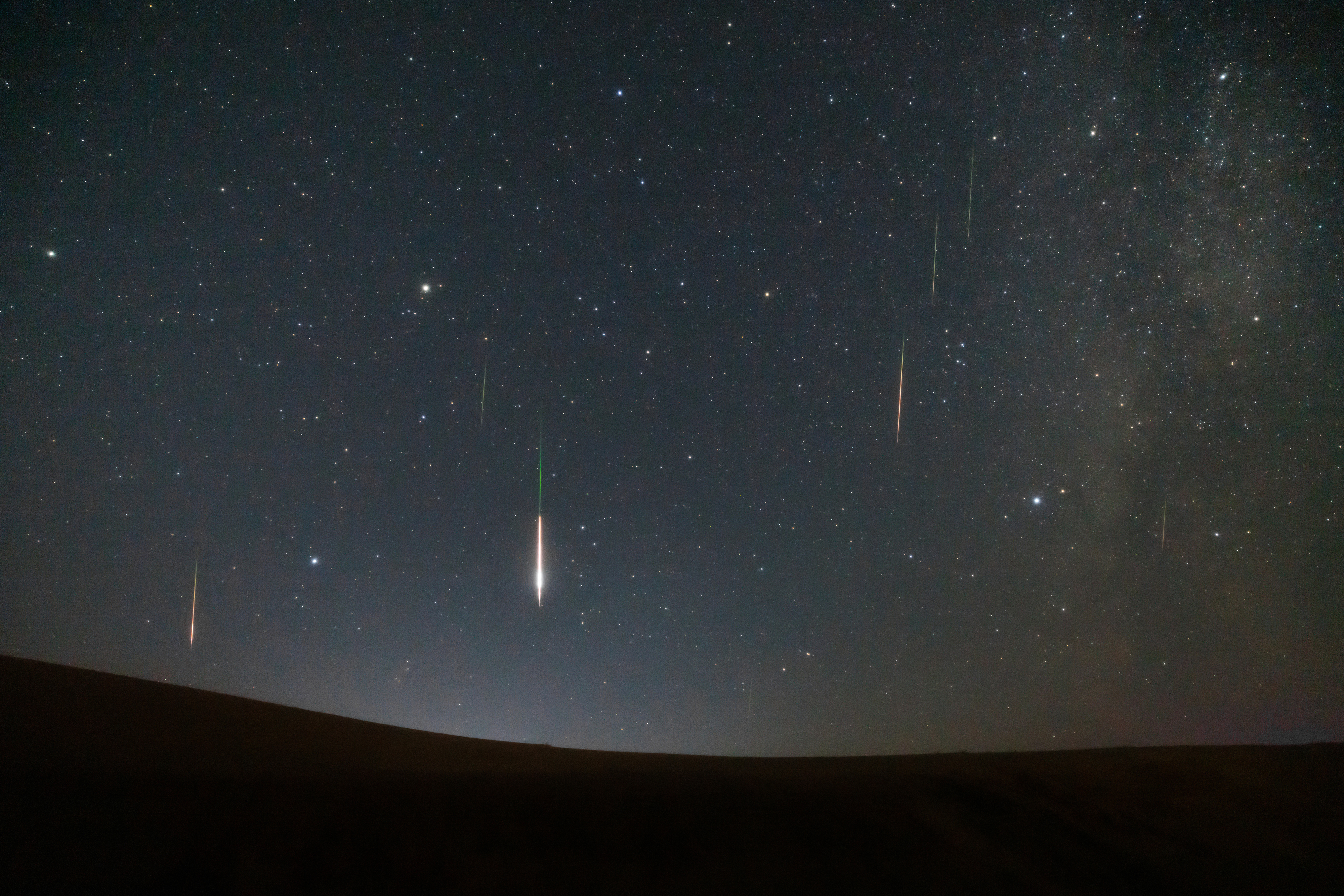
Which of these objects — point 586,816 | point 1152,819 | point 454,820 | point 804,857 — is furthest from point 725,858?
point 1152,819

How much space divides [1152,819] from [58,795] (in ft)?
29.9

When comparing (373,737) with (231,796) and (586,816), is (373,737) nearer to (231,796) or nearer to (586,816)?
(231,796)

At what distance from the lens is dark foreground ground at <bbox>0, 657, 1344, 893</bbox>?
446 cm

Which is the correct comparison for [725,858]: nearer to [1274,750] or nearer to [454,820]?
[454,820]

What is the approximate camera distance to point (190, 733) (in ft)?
27.1

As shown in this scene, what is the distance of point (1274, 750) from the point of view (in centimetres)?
887

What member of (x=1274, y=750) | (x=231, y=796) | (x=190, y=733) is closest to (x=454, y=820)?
(x=231, y=796)

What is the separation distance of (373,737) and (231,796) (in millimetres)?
4913

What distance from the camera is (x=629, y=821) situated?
5.38 meters

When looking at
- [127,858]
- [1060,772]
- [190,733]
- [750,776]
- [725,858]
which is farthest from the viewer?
[190,733]

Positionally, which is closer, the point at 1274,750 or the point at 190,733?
the point at 190,733

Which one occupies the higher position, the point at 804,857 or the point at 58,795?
the point at 58,795

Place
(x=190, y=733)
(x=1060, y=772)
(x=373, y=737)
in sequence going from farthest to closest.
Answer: (x=373, y=737), (x=190, y=733), (x=1060, y=772)

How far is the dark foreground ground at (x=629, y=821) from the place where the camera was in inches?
176
